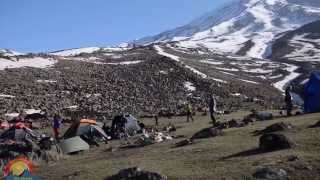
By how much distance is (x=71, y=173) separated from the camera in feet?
79.9

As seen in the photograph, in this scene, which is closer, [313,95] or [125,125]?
[313,95]

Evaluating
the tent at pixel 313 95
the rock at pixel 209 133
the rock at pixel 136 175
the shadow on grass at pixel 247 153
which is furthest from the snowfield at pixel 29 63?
the rock at pixel 136 175

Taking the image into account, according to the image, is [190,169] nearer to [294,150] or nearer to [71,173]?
[294,150]

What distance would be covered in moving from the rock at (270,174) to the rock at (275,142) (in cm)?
384

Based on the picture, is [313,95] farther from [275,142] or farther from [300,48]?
[300,48]

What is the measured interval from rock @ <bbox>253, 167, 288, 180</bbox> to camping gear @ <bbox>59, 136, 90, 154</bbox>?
51.3 ft

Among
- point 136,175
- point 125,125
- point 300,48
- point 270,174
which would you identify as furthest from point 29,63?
point 300,48

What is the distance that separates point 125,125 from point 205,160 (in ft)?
57.1

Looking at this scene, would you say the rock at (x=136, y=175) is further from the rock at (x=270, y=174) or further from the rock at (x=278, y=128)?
the rock at (x=278, y=128)

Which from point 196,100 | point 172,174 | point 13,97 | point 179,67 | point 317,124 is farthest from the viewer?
point 179,67

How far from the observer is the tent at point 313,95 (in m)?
38.8

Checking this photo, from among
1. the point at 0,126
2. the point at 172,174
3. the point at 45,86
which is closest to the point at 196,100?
the point at 45,86

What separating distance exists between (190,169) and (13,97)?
47.1 metres

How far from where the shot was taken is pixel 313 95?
39.2 metres
